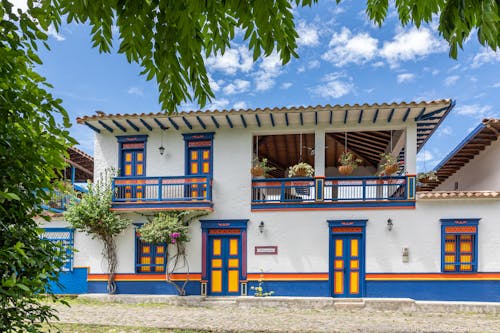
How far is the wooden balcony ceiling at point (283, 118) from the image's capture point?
462 inches

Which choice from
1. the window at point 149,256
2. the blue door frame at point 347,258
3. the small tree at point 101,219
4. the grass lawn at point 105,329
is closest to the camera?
the grass lawn at point 105,329

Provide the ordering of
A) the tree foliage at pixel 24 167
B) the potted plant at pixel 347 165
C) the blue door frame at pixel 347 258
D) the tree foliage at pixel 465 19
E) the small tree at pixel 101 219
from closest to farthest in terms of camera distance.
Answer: the tree foliage at pixel 465 19 < the tree foliage at pixel 24 167 < the blue door frame at pixel 347 258 < the small tree at pixel 101 219 < the potted plant at pixel 347 165

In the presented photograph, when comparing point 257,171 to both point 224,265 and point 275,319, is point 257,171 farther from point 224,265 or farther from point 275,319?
point 275,319

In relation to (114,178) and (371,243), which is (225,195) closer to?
(114,178)

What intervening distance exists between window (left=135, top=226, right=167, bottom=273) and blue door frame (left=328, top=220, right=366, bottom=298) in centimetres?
568

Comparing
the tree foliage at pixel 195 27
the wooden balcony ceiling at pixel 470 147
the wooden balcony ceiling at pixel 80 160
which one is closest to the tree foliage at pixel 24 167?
the tree foliage at pixel 195 27

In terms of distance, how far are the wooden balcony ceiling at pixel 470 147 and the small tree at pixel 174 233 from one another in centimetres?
848

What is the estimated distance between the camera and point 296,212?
492 inches

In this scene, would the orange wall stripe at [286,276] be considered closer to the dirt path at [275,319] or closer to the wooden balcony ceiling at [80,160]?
the dirt path at [275,319]

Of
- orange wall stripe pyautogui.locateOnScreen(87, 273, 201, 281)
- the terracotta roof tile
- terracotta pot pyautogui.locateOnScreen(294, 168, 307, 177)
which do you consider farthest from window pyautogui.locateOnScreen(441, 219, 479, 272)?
orange wall stripe pyautogui.locateOnScreen(87, 273, 201, 281)

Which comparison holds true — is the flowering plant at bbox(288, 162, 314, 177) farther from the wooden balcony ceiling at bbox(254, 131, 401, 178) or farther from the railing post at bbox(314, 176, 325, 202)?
the wooden balcony ceiling at bbox(254, 131, 401, 178)

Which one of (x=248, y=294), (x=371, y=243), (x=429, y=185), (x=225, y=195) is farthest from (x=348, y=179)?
(x=429, y=185)

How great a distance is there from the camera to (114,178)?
13.1 m

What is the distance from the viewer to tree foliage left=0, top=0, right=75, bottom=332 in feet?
7.83
